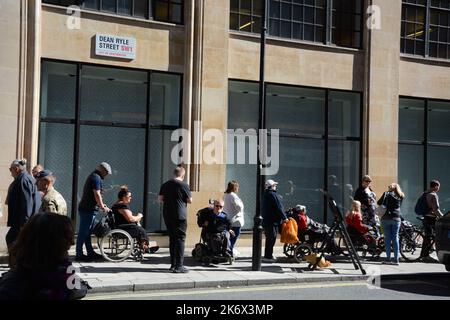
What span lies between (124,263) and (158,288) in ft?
7.38

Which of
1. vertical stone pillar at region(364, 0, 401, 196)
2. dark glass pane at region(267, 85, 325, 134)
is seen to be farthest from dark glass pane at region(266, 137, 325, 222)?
vertical stone pillar at region(364, 0, 401, 196)

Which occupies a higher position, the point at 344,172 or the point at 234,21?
the point at 234,21

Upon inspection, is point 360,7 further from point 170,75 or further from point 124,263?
point 124,263

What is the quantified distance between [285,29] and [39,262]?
13.4 m

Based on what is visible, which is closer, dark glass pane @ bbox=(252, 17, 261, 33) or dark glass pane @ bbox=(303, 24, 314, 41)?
dark glass pane @ bbox=(252, 17, 261, 33)

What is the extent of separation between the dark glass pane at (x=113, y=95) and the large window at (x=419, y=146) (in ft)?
24.9

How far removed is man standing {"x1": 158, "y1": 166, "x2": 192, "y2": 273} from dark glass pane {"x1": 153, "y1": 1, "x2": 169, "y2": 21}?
16.7 ft

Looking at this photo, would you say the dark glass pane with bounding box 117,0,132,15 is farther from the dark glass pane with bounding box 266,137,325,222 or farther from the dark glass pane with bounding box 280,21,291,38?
the dark glass pane with bounding box 266,137,325,222

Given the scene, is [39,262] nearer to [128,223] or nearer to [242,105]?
[128,223]

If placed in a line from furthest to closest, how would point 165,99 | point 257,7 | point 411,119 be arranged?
point 411,119, point 257,7, point 165,99

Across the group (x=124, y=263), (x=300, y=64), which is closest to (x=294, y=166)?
(x=300, y=64)

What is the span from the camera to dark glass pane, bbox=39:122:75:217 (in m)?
13.1

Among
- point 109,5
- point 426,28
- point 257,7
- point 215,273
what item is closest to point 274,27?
point 257,7

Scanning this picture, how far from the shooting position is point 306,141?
625 inches
